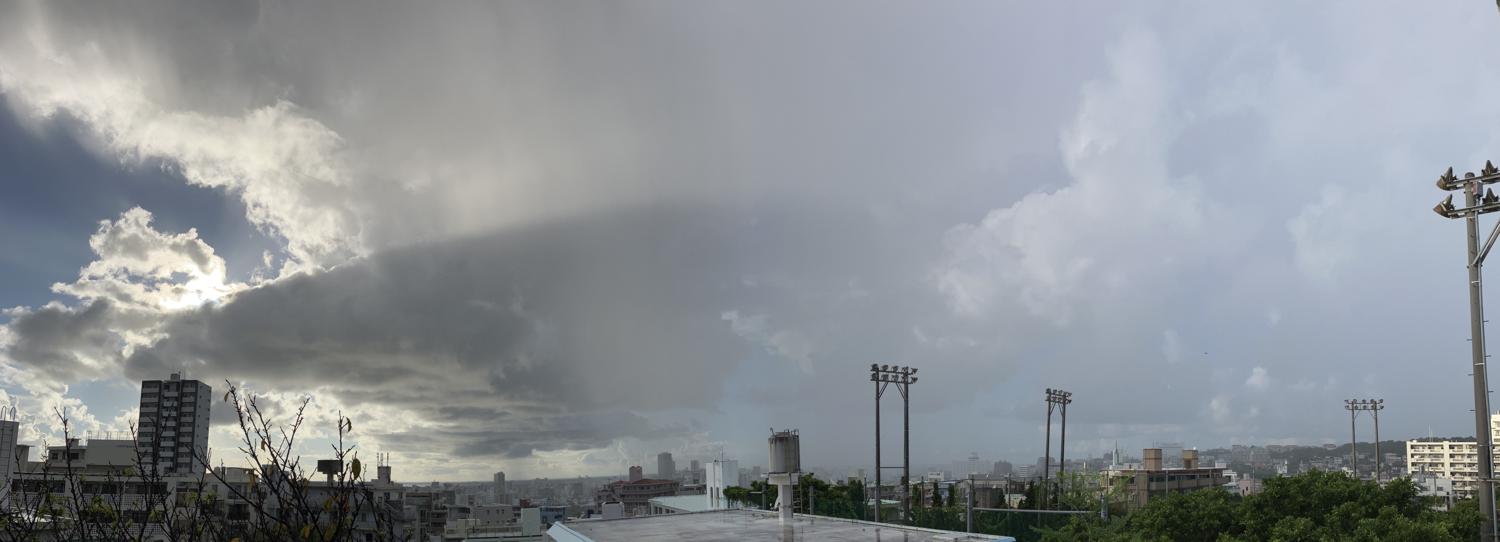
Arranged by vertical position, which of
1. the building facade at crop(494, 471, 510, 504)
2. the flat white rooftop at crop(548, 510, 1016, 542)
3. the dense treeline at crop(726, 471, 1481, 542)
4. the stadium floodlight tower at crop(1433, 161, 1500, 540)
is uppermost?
the stadium floodlight tower at crop(1433, 161, 1500, 540)

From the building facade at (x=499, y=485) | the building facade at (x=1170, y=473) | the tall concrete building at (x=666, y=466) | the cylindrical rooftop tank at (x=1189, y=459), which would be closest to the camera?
the building facade at (x=1170, y=473)

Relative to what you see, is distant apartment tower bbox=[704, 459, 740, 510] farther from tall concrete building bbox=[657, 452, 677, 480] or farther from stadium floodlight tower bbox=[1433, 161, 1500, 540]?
tall concrete building bbox=[657, 452, 677, 480]

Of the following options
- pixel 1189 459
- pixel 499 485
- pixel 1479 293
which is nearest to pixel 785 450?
pixel 1479 293

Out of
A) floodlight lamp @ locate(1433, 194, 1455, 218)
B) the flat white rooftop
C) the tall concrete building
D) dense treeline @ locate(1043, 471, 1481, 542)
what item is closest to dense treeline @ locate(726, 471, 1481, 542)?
dense treeline @ locate(1043, 471, 1481, 542)

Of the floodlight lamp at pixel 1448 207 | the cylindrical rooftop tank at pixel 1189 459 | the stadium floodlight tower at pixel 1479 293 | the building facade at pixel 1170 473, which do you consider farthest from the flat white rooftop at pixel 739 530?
the cylindrical rooftop tank at pixel 1189 459

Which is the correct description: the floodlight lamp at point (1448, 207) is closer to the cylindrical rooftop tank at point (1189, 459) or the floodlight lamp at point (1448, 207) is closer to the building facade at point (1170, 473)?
the building facade at point (1170, 473)

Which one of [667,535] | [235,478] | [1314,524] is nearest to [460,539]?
[235,478]

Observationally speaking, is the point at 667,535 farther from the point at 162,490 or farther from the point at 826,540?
the point at 162,490
